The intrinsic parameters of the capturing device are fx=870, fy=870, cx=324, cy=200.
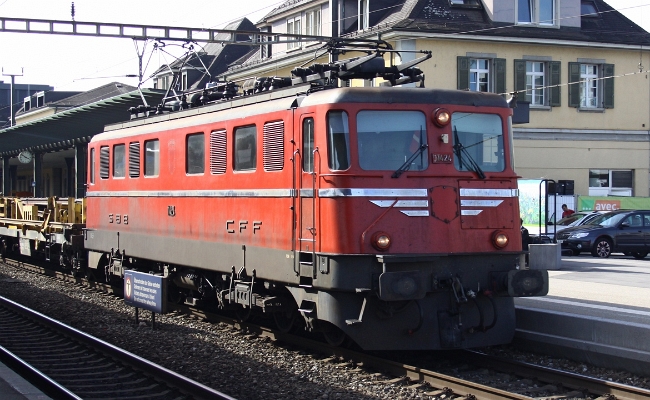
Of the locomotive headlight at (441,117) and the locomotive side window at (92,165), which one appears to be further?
the locomotive side window at (92,165)

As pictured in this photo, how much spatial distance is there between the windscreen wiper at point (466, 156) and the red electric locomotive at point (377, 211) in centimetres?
2

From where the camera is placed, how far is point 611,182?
38.0 meters

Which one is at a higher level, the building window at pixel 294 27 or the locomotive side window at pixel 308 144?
the building window at pixel 294 27

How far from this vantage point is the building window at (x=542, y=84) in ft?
118

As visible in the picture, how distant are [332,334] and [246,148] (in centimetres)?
269

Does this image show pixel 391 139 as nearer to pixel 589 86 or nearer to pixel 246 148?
pixel 246 148

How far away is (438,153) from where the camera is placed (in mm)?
9953

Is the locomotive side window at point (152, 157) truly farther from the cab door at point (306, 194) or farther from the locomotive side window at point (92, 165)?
the cab door at point (306, 194)

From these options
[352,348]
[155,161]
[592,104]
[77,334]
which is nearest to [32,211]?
[155,161]

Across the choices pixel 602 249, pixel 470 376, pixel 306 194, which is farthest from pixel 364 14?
pixel 470 376

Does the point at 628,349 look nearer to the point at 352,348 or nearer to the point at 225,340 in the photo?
the point at 352,348

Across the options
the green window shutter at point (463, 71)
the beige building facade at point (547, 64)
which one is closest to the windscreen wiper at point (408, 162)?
the beige building facade at point (547, 64)

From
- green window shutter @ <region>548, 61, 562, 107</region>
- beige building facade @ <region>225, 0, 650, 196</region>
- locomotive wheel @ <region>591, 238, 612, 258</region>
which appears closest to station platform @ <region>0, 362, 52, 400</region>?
locomotive wheel @ <region>591, 238, 612, 258</region>

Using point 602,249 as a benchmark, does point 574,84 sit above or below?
above
